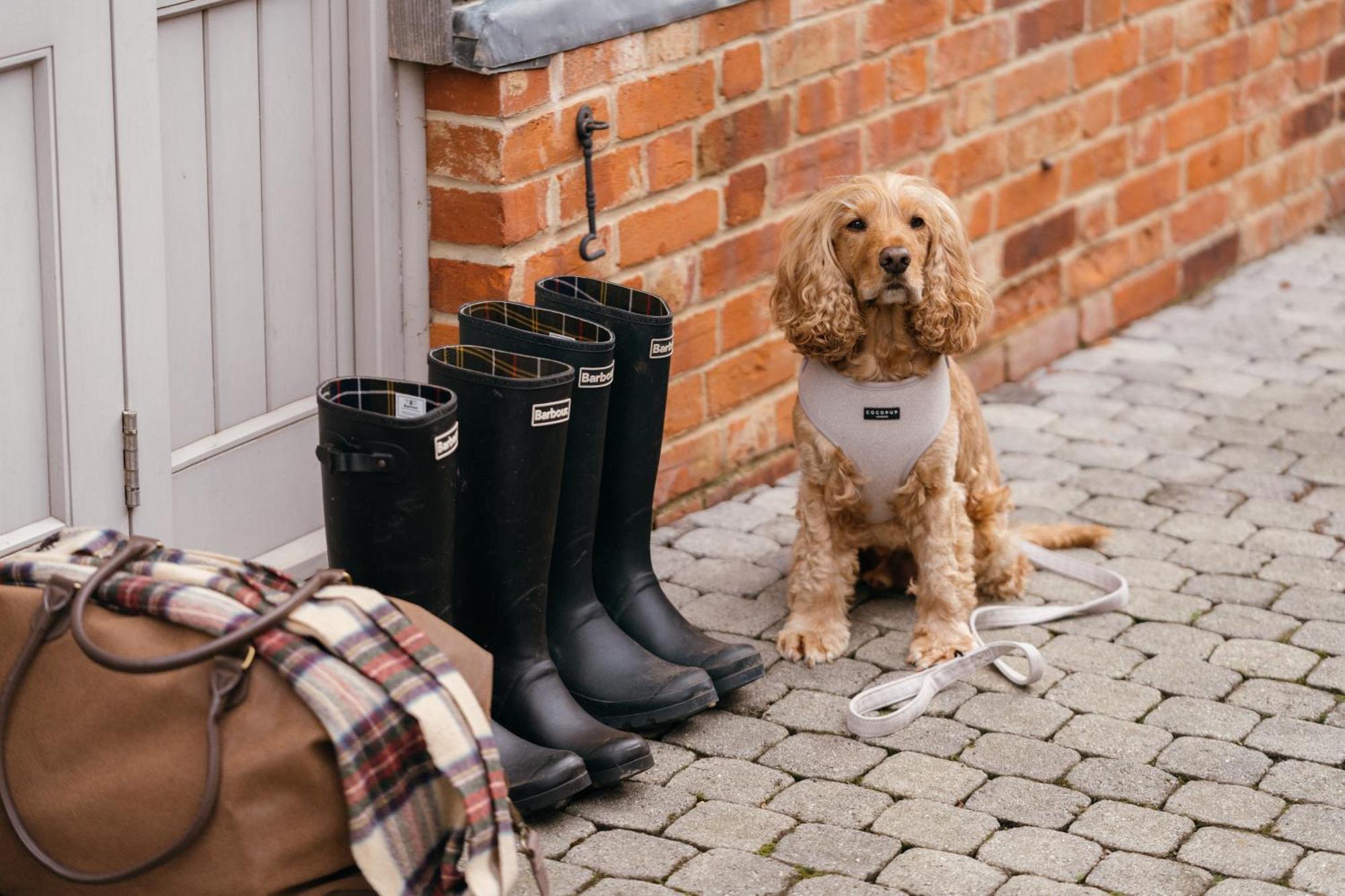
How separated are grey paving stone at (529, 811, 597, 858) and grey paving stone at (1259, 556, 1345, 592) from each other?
2081 mm

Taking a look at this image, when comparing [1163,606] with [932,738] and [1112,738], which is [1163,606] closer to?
[1112,738]

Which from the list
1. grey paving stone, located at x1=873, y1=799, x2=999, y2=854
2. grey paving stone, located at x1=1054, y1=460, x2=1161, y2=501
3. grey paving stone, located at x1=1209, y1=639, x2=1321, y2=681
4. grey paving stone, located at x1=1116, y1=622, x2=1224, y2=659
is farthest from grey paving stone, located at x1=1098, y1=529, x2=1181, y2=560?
grey paving stone, located at x1=873, y1=799, x2=999, y2=854

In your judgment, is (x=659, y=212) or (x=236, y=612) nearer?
(x=236, y=612)

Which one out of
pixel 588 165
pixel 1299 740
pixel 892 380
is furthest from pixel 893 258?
pixel 1299 740

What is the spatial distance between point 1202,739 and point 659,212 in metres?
1.89

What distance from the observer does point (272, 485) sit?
4.19 metres

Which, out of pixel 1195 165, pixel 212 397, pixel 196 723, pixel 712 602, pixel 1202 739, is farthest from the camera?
pixel 1195 165

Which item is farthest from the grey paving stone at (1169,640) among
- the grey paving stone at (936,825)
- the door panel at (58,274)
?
the door panel at (58,274)

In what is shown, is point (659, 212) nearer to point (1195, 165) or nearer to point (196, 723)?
point (196, 723)

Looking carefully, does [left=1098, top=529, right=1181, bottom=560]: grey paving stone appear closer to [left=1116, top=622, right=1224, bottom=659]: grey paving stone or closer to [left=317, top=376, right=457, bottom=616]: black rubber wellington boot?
[left=1116, top=622, right=1224, bottom=659]: grey paving stone

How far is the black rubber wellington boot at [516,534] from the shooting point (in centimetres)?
333

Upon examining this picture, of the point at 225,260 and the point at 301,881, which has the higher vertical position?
the point at 225,260

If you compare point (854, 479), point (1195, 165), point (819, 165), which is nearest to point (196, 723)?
point (854, 479)

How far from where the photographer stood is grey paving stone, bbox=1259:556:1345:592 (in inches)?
179
